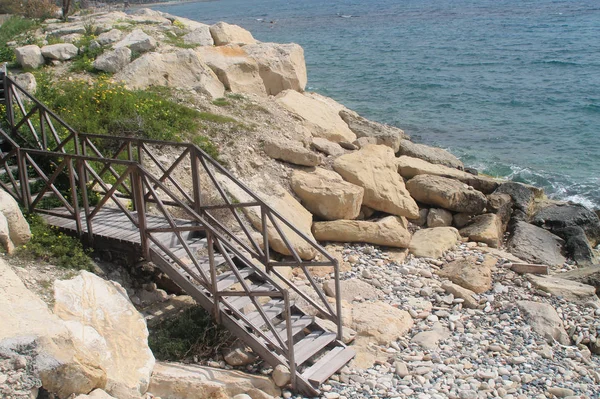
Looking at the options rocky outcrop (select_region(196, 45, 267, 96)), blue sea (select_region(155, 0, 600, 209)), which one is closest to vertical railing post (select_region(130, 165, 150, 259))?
rocky outcrop (select_region(196, 45, 267, 96))

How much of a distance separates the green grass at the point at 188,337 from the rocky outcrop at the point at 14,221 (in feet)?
7.63

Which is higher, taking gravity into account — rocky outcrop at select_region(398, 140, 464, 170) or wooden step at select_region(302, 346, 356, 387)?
wooden step at select_region(302, 346, 356, 387)

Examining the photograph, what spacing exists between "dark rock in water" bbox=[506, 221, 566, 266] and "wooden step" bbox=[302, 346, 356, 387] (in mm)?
6815

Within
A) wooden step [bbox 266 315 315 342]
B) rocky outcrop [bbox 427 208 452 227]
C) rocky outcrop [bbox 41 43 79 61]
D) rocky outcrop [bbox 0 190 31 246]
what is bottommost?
rocky outcrop [bbox 427 208 452 227]

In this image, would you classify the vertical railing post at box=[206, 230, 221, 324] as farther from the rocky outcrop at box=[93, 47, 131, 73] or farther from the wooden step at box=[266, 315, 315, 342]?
the rocky outcrop at box=[93, 47, 131, 73]

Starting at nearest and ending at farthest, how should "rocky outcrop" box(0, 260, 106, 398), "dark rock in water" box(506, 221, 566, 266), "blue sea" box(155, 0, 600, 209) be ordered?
"rocky outcrop" box(0, 260, 106, 398) < "dark rock in water" box(506, 221, 566, 266) < "blue sea" box(155, 0, 600, 209)

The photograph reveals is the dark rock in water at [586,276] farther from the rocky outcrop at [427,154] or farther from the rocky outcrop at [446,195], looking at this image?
the rocky outcrop at [427,154]

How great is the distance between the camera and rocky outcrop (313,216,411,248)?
1370cm

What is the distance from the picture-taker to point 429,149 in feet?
65.5

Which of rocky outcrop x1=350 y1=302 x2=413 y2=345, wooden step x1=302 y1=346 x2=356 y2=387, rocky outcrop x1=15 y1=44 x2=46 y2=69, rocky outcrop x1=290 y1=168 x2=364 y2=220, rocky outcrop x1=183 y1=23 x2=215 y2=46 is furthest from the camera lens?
rocky outcrop x1=183 y1=23 x2=215 y2=46

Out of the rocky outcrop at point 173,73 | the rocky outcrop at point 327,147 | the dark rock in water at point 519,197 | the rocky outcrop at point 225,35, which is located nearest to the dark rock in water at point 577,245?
the dark rock in water at point 519,197

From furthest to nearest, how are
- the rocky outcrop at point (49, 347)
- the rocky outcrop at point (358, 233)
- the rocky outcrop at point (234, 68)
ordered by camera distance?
the rocky outcrop at point (234, 68) → the rocky outcrop at point (358, 233) → the rocky outcrop at point (49, 347)

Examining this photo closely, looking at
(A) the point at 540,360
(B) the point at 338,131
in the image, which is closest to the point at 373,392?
(A) the point at 540,360

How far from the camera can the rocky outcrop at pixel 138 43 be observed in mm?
18547
